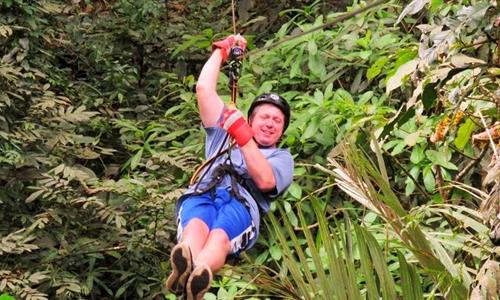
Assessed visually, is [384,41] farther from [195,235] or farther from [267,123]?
[195,235]

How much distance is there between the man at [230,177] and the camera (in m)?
3.67

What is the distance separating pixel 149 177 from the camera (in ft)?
18.9

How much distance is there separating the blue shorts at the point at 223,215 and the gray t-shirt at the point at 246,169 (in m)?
0.04

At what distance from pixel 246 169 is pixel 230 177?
0.07 m

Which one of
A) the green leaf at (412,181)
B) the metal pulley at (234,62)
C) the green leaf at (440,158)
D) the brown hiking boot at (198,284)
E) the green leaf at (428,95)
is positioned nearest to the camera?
the green leaf at (428,95)

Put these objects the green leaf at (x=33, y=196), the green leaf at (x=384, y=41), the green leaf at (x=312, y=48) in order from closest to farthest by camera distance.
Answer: the green leaf at (x=33, y=196) < the green leaf at (x=384, y=41) < the green leaf at (x=312, y=48)

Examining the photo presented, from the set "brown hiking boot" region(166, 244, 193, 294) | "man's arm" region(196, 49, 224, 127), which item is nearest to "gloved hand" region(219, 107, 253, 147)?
"man's arm" region(196, 49, 224, 127)

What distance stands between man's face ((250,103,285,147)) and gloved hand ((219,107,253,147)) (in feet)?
0.84

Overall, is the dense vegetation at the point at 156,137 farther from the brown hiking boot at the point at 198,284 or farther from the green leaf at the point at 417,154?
the brown hiking boot at the point at 198,284

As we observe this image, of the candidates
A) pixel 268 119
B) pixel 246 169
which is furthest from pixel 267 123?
pixel 246 169

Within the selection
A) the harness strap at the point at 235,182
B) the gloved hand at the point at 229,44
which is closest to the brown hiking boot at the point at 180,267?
the harness strap at the point at 235,182

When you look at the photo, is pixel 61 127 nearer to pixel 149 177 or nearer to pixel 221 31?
pixel 149 177

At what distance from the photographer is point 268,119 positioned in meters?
3.96

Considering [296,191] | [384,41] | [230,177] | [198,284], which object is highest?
[384,41]
